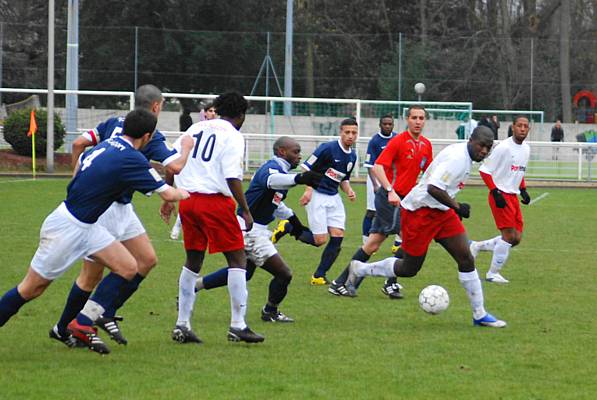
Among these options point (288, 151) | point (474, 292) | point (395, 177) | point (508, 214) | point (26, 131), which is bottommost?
point (474, 292)

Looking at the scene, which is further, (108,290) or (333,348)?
(333,348)

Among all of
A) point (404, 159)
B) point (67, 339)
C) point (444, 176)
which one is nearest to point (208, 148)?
point (67, 339)

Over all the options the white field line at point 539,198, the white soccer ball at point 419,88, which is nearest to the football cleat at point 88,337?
the white field line at point 539,198

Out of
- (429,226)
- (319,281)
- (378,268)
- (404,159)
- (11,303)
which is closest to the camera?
(11,303)

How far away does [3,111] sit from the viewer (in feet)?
114

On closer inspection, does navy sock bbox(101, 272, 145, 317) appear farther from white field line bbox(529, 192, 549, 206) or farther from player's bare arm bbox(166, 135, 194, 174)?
white field line bbox(529, 192, 549, 206)

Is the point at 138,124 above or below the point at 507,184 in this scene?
above

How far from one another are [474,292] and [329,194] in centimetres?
337

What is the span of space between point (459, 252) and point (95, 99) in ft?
97.9

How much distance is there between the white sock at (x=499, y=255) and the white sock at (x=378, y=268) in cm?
258

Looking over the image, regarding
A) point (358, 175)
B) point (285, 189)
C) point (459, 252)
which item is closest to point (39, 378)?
point (285, 189)

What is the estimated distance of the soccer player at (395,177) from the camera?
37.6 ft

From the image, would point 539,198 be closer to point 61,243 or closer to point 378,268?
point 378,268

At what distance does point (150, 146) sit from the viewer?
8695 mm
